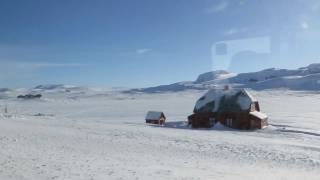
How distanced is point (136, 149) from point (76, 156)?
5.02 meters

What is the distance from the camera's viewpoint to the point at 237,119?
51125 mm

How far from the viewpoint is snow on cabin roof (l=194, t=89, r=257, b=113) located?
172 ft

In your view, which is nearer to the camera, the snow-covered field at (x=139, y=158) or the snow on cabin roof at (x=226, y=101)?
the snow-covered field at (x=139, y=158)

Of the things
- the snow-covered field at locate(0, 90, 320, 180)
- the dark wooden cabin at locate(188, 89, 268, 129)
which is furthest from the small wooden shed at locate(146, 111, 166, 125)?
the snow-covered field at locate(0, 90, 320, 180)

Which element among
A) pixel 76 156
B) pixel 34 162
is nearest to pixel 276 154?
pixel 76 156

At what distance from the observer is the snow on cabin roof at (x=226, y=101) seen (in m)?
52.4

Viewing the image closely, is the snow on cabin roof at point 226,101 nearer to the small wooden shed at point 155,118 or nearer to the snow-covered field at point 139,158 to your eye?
the small wooden shed at point 155,118

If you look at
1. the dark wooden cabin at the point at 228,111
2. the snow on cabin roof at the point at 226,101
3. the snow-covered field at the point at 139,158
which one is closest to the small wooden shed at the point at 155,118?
the dark wooden cabin at the point at 228,111

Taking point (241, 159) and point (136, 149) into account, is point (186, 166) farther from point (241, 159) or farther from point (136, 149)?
point (136, 149)

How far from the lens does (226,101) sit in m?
53.4

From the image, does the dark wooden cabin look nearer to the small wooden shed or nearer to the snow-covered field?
the small wooden shed

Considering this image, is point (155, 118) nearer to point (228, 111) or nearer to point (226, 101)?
point (226, 101)

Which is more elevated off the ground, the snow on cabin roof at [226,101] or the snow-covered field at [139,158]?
the snow on cabin roof at [226,101]

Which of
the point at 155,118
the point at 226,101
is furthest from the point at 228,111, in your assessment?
the point at 155,118
